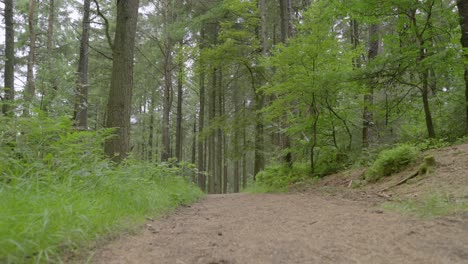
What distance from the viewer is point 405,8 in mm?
6477

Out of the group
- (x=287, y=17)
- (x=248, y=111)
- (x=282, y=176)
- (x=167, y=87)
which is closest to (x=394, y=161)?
(x=282, y=176)

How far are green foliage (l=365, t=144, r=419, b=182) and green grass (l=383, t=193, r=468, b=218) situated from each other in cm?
191

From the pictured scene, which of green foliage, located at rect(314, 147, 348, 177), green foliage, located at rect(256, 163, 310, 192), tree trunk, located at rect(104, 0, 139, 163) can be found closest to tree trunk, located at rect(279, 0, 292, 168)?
green foliage, located at rect(256, 163, 310, 192)

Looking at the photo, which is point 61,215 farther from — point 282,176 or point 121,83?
point 282,176

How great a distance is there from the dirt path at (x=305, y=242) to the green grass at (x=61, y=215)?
0.70 feet

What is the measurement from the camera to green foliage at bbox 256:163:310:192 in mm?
8461

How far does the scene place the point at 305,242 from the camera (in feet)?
7.30

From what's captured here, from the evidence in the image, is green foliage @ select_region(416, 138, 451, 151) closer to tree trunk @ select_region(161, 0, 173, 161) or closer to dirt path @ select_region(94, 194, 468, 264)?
dirt path @ select_region(94, 194, 468, 264)

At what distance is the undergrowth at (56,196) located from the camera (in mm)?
1808

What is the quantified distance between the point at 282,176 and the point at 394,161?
3851 mm

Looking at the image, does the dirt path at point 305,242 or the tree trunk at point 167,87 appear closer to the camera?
the dirt path at point 305,242

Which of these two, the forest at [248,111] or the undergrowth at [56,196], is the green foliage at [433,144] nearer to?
the forest at [248,111]

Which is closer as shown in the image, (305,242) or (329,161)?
(305,242)

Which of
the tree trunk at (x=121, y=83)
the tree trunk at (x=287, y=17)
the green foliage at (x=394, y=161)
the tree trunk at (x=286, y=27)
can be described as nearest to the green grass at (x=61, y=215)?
the tree trunk at (x=121, y=83)
